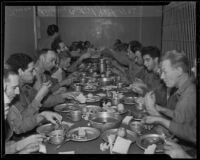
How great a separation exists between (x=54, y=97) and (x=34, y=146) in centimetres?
88

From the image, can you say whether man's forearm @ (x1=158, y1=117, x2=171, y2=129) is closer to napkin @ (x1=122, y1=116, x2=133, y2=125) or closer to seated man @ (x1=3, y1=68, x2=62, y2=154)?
napkin @ (x1=122, y1=116, x2=133, y2=125)

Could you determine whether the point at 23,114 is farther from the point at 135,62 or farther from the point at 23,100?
the point at 135,62

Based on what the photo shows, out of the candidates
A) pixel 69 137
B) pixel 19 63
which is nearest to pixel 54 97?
pixel 19 63

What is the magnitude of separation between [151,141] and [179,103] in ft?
0.94

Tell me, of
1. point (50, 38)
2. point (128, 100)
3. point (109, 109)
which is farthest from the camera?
point (50, 38)

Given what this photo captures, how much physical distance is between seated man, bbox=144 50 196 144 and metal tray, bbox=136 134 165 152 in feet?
0.26

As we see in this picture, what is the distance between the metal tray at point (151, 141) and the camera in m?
1.17

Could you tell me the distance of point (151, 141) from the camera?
4.05 ft

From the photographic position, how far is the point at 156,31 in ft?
18.0

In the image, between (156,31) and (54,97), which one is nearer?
(54,97)

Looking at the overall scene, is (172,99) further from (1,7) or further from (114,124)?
(1,7)

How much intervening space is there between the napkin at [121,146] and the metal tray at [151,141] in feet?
0.23

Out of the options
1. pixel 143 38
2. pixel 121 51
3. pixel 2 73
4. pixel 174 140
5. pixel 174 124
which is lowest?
pixel 174 140

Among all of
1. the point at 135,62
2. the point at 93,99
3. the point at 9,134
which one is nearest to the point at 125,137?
the point at 9,134
